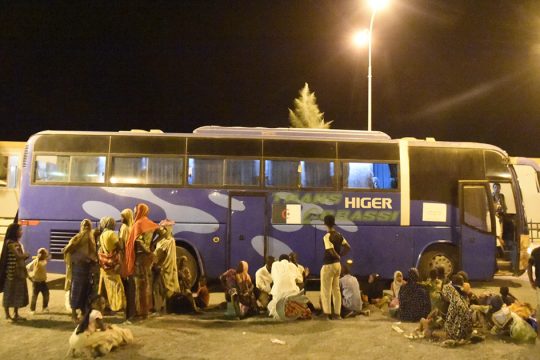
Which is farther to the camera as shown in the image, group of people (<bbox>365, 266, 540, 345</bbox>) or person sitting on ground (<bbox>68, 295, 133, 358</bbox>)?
group of people (<bbox>365, 266, 540, 345</bbox>)

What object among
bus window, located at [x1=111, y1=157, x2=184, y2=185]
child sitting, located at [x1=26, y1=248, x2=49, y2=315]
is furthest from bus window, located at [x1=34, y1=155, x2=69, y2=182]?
child sitting, located at [x1=26, y1=248, x2=49, y2=315]

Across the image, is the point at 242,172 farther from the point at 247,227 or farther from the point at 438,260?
the point at 438,260

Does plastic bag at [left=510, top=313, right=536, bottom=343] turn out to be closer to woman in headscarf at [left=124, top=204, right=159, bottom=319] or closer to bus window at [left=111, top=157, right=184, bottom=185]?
woman in headscarf at [left=124, top=204, right=159, bottom=319]

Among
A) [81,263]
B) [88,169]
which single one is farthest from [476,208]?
[88,169]

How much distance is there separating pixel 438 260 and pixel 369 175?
7.80ft

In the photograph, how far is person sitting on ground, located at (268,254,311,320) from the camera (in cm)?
797

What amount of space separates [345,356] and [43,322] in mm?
4896

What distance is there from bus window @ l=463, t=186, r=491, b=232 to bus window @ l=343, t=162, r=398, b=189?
1.61 meters

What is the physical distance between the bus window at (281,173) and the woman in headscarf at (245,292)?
2.40m

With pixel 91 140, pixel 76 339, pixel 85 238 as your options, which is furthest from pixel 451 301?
pixel 91 140

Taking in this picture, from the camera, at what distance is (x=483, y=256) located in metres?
10.2

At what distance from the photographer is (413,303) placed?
7895mm

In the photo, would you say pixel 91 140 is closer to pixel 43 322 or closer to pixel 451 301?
pixel 43 322

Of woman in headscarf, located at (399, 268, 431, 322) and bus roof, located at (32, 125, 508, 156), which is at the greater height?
bus roof, located at (32, 125, 508, 156)
